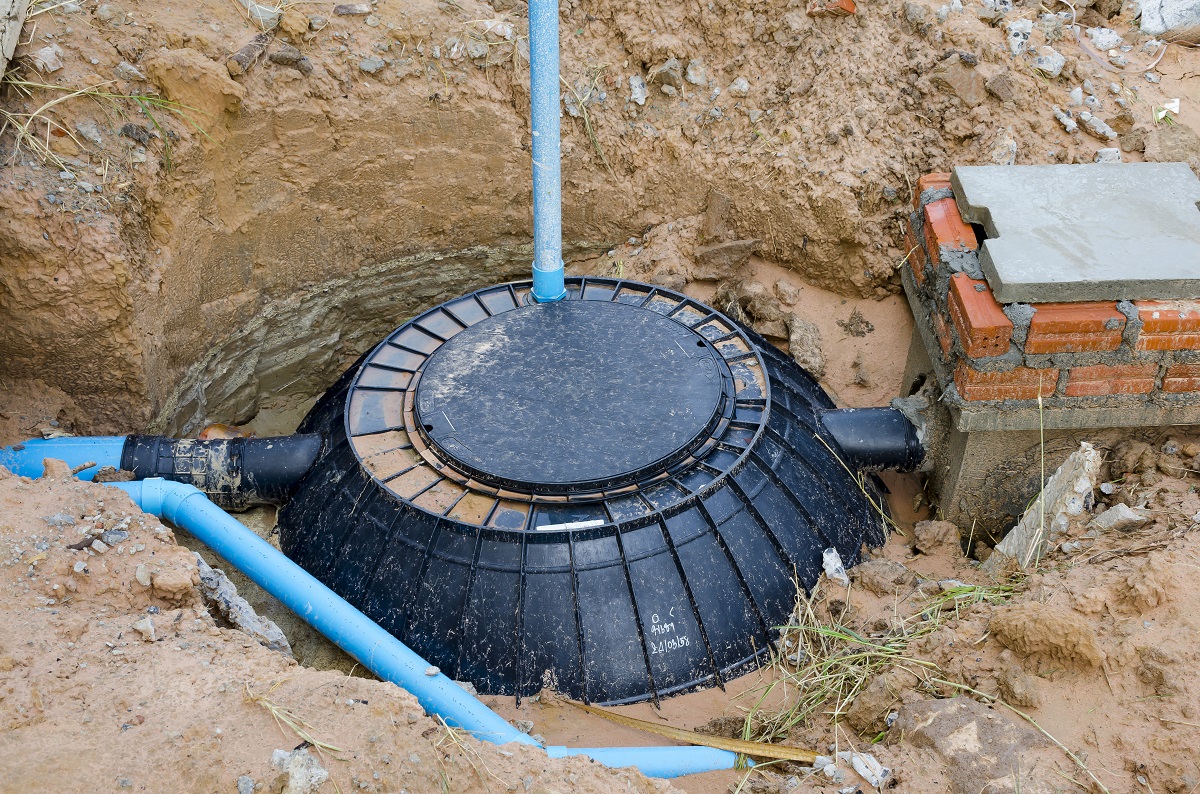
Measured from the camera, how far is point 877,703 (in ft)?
14.1

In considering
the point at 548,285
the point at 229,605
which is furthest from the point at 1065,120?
the point at 229,605

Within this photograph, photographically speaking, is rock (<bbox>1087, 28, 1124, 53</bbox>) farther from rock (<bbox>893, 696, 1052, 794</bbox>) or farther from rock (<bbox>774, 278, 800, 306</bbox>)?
rock (<bbox>893, 696, 1052, 794</bbox>)

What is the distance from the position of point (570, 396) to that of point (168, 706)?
3.15 meters

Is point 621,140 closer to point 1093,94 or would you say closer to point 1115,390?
point 1093,94

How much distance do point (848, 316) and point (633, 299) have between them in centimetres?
202

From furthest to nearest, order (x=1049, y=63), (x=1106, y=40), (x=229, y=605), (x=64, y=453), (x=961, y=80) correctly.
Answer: (x=1106, y=40) → (x=961, y=80) → (x=1049, y=63) → (x=64, y=453) → (x=229, y=605)

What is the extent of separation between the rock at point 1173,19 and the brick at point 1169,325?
3.67m

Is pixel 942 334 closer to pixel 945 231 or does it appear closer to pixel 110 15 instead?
pixel 945 231

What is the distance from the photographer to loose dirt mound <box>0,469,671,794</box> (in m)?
3.12

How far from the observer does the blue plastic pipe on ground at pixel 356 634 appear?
14.3 ft

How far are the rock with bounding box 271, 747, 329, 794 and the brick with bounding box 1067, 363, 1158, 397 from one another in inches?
175

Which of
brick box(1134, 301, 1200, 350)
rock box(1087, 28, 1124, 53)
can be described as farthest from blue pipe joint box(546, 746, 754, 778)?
rock box(1087, 28, 1124, 53)

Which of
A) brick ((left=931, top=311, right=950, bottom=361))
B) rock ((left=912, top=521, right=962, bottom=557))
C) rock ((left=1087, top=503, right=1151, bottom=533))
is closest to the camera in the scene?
rock ((left=1087, top=503, right=1151, bottom=533))

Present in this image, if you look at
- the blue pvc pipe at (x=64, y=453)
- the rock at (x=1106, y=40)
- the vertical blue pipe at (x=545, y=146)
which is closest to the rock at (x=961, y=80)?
the rock at (x=1106, y=40)
